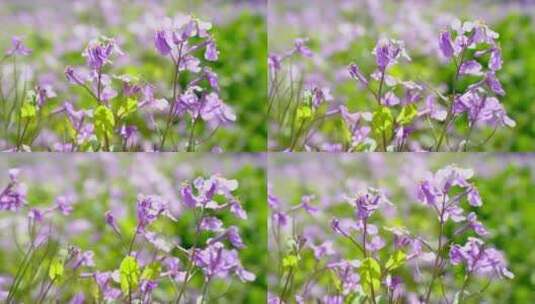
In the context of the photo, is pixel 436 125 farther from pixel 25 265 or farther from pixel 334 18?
pixel 25 265

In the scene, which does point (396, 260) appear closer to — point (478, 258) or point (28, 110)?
point (478, 258)

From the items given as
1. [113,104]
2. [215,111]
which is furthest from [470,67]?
[113,104]

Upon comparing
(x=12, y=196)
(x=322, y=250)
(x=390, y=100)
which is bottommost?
(x=322, y=250)

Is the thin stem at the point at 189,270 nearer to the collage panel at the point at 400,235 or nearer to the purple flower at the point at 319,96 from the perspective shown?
the collage panel at the point at 400,235

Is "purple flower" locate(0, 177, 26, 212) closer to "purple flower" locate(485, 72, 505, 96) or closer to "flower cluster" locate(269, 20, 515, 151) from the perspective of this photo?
"flower cluster" locate(269, 20, 515, 151)

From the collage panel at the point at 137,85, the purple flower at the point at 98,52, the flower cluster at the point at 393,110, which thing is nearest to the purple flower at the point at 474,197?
the flower cluster at the point at 393,110

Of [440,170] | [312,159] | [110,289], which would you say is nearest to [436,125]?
[440,170]
